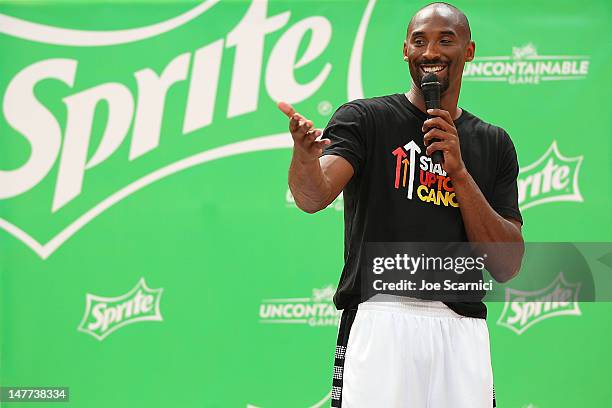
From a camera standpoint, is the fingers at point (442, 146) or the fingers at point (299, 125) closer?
the fingers at point (299, 125)

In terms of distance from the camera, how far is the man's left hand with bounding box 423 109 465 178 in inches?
69.6

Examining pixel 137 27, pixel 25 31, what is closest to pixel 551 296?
pixel 137 27

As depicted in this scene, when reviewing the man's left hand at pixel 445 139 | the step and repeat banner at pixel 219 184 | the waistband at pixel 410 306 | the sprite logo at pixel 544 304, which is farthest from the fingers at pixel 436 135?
the sprite logo at pixel 544 304

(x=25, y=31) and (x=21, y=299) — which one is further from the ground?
(x=25, y=31)

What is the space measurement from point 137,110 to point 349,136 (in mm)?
1794

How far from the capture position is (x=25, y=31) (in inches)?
136

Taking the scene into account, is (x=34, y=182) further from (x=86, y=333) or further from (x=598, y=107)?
(x=598, y=107)

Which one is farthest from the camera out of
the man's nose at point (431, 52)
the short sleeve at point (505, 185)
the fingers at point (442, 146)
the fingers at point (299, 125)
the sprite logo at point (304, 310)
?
the sprite logo at point (304, 310)

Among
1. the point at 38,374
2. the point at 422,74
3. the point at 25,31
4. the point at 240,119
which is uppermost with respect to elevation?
the point at 25,31

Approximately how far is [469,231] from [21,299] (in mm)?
2251

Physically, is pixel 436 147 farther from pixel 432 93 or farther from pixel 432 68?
pixel 432 68

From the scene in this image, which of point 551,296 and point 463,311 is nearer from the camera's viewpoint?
point 463,311

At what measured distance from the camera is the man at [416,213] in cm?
179

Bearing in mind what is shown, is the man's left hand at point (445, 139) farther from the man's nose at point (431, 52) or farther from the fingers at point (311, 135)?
the fingers at point (311, 135)
